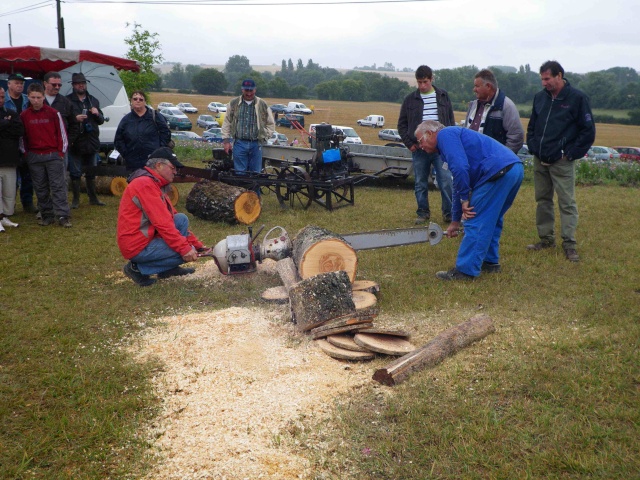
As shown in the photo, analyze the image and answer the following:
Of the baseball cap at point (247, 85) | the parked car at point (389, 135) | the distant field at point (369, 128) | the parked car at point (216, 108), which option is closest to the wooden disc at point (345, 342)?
the baseball cap at point (247, 85)

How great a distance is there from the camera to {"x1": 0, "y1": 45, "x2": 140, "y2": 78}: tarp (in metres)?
10.5

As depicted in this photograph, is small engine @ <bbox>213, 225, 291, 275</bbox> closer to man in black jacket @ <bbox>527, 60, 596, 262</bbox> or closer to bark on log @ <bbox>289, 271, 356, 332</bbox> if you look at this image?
bark on log @ <bbox>289, 271, 356, 332</bbox>

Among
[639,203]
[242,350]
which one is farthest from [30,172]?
[639,203]

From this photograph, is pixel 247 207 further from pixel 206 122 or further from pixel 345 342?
pixel 206 122

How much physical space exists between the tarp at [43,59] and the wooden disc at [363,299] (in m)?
8.97

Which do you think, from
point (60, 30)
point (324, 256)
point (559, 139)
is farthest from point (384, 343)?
point (60, 30)

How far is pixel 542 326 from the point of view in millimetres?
4426

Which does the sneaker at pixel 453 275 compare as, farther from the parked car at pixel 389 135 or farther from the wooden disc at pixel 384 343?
the parked car at pixel 389 135

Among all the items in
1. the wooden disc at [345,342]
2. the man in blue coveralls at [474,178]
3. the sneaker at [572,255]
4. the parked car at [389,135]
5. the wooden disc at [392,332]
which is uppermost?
the parked car at [389,135]

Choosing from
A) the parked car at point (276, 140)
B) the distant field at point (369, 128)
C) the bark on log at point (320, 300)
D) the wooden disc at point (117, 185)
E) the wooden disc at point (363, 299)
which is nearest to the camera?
the bark on log at point (320, 300)

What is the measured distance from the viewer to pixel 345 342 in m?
4.04

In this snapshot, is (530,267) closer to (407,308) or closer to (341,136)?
(407,308)

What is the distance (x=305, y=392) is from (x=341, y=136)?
623cm

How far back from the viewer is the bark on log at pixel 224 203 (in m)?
7.88
